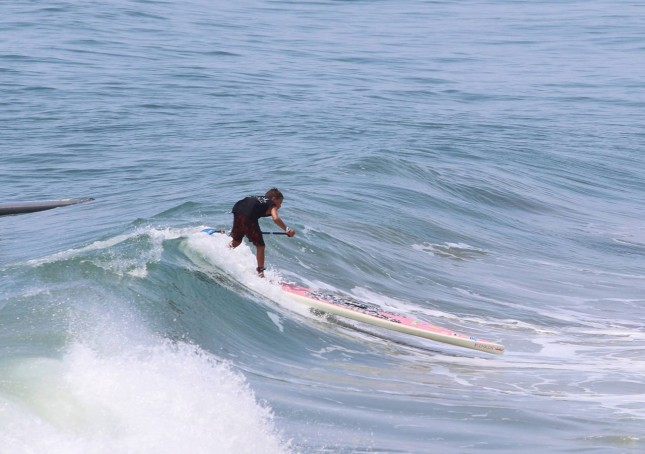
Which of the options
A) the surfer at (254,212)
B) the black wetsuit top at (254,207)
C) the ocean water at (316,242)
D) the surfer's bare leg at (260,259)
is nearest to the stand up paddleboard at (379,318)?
the ocean water at (316,242)

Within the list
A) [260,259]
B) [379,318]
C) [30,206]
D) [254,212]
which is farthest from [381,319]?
[30,206]

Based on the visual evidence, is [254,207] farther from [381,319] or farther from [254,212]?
[381,319]

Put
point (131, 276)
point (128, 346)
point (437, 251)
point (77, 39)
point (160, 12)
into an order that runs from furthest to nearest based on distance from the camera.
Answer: point (160, 12), point (77, 39), point (437, 251), point (131, 276), point (128, 346)

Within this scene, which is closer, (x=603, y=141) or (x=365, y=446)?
(x=365, y=446)

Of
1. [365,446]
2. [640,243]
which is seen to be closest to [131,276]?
[365,446]

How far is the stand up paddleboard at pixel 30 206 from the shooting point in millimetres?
20484

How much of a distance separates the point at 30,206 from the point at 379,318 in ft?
32.7

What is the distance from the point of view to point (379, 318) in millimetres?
13789

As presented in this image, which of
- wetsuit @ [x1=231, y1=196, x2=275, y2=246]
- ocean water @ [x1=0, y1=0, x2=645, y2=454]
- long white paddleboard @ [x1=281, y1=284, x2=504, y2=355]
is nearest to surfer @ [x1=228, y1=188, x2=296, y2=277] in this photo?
wetsuit @ [x1=231, y1=196, x2=275, y2=246]

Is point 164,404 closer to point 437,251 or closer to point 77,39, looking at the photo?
point 437,251

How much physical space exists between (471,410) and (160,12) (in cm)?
4756

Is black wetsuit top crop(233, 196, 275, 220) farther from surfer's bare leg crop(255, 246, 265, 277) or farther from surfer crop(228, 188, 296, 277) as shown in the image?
surfer's bare leg crop(255, 246, 265, 277)

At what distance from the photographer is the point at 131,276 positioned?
1332 centimetres

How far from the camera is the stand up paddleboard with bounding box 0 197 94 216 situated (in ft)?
67.2
